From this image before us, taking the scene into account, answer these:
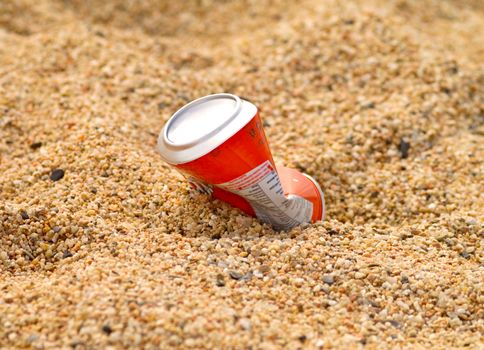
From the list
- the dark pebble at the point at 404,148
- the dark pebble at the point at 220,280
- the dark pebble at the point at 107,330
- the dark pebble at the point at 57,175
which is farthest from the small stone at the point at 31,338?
the dark pebble at the point at 404,148

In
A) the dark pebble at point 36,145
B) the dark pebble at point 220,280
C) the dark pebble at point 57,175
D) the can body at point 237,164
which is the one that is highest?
the can body at point 237,164

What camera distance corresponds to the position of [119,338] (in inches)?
57.9

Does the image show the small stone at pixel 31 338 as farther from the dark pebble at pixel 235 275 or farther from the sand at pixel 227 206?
the dark pebble at pixel 235 275

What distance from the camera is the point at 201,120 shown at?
1753 millimetres

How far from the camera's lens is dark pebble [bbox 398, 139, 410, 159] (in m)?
2.34

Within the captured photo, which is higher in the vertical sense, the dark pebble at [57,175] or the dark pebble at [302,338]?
the dark pebble at [57,175]

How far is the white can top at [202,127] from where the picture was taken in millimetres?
1674

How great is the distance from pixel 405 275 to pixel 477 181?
2.10 ft

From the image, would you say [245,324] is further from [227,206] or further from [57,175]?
[57,175]

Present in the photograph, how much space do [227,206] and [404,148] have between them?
0.74m

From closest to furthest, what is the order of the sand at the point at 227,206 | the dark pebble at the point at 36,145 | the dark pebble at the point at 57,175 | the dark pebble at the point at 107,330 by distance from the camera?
the dark pebble at the point at 107,330
the sand at the point at 227,206
the dark pebble at the point at 57,175
the dark pebble at the point at 36,145

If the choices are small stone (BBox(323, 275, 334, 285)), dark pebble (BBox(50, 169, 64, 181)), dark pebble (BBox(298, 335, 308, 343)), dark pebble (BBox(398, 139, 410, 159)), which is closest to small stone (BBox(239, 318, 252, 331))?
dark pebble (BBox(298, 335, 308, 343))

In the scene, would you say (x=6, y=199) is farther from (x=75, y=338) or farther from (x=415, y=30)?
(x=415, y=30)

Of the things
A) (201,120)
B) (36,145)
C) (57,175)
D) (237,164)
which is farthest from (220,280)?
(36,145)
